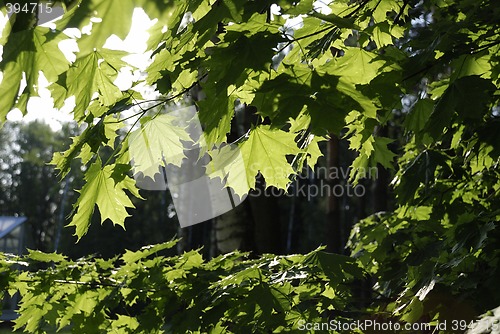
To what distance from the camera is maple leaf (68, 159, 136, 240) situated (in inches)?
80.7

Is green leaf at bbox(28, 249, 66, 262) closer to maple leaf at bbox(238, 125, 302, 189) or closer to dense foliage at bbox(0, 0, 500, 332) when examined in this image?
dense foliage at bbox(0, 0, 500, 332)

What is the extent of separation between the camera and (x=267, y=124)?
225cm

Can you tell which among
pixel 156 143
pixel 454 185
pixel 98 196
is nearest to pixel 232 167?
pixel 156 143

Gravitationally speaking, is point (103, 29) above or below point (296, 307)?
above

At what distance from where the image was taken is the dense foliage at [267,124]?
160cm

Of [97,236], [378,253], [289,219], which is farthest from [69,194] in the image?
[378,253]

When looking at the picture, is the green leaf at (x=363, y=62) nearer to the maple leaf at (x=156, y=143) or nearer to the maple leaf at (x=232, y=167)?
the maple leaf at (x=232, y=167)

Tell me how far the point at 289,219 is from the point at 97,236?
12.9 metres

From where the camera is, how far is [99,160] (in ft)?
6.84

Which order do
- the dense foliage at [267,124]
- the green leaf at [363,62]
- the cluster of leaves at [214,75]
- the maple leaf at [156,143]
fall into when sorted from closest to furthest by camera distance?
the cluster of leaves at [214,75], the dense foliage at [267,124], the green leaf at [363,62], the maple leaf at [156,143]

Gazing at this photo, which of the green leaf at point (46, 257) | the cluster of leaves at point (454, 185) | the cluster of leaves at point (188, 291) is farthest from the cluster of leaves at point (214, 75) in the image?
the green leaf at point (46, 257)

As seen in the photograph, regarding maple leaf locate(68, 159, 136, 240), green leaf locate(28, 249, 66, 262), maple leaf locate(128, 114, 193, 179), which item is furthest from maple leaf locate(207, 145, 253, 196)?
green leaf locate(28, 249, 66, 262)

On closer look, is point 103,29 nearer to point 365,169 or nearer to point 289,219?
point 365,169

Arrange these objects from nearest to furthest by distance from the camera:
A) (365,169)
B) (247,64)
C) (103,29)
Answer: (103,29) < (247,64) < (365,169)
